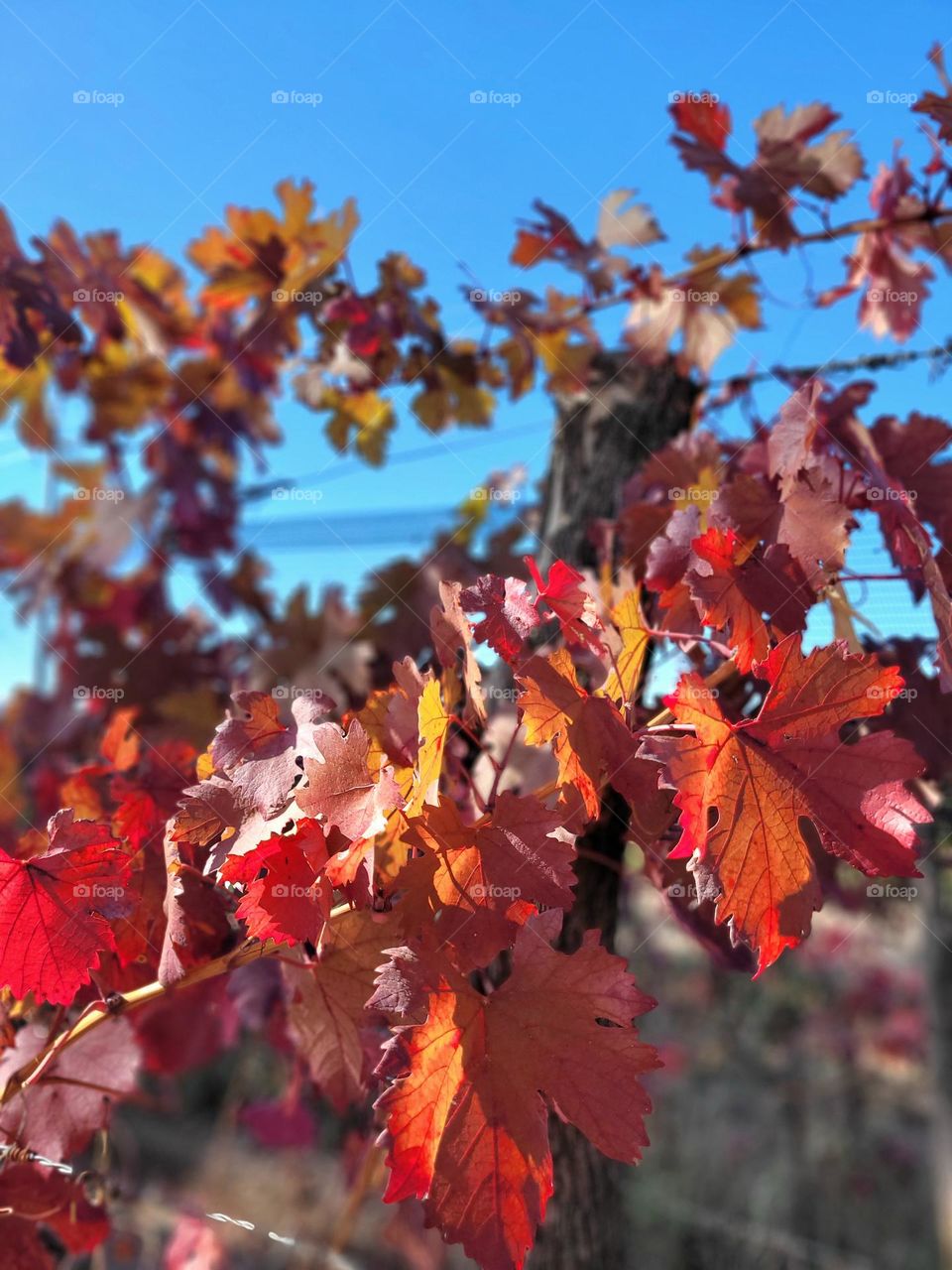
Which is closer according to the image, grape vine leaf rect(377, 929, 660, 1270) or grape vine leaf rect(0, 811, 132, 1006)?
grape vine leaf rect(377, 929, 660, 1270)

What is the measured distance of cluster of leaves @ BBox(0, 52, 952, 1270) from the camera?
0.75 meters

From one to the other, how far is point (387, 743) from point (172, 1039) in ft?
3.73

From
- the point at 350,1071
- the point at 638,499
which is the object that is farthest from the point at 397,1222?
the point at 638,499

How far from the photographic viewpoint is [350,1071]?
38.4 inches

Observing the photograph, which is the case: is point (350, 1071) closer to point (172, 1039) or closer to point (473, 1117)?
point (473, 1117)
